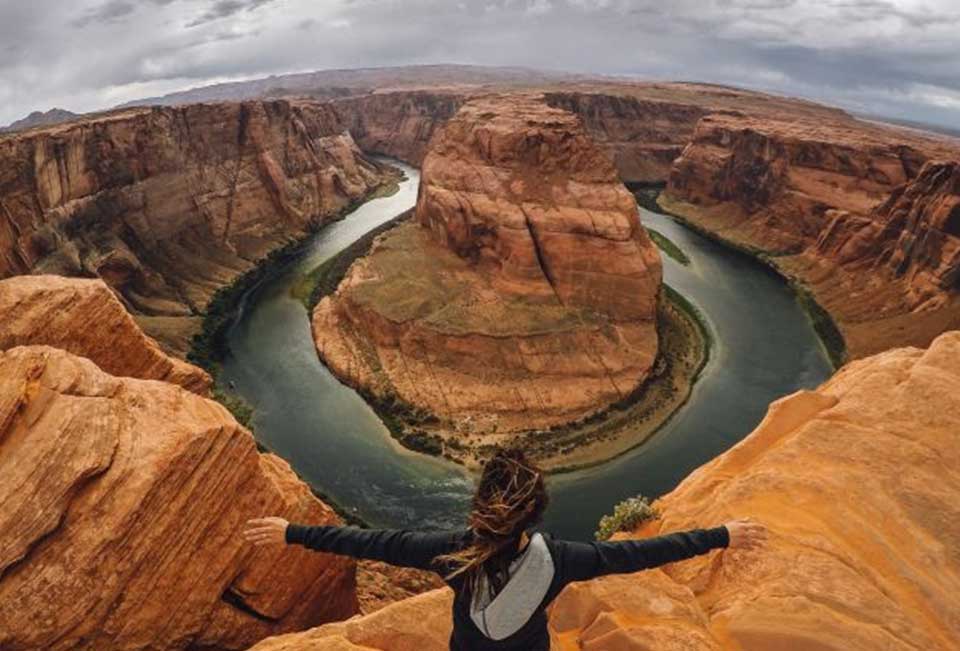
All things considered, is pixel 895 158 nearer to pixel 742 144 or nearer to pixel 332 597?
pixel 742 144

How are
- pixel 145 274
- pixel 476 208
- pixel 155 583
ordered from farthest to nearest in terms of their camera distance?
pixel 145 274, pixel 476 208, pixel 155 583

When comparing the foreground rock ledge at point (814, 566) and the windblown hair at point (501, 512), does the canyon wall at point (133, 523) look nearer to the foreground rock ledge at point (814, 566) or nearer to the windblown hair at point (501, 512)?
the foreground rock ledge at point (814, 566)

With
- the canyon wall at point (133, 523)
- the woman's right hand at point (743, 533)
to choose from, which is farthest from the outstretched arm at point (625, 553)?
the canyon wall at point (133, 523)

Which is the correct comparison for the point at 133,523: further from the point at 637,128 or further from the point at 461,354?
the point at 637,128

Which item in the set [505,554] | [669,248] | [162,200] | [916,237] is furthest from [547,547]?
[669,248]

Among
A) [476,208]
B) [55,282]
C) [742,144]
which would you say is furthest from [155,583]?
[742,144]

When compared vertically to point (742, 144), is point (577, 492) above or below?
below

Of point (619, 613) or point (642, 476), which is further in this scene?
point (642, 476)
